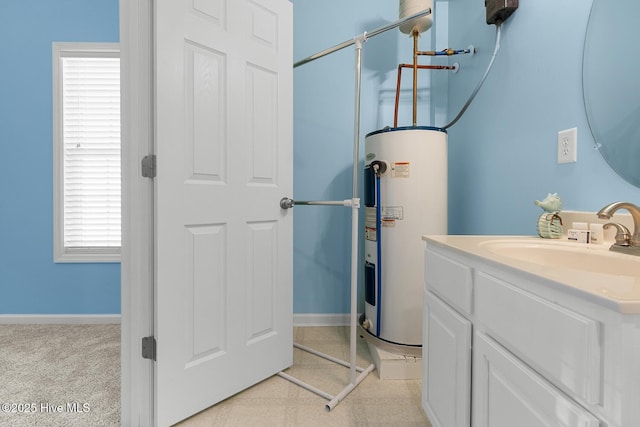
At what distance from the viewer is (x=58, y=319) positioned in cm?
219

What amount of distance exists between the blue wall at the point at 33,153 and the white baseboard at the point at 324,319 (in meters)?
1.51

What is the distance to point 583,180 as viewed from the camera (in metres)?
1.07

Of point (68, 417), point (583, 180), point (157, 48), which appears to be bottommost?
point (68, 417)

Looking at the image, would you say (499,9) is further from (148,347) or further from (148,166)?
(148,347)

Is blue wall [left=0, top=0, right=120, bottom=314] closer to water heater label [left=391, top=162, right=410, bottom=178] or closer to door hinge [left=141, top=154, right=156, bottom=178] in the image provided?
door hinge [left=141, top=154, right=156, bottom=178]

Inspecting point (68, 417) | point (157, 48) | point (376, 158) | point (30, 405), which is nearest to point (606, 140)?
point (376, 158)

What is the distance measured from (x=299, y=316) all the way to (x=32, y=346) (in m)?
1.66

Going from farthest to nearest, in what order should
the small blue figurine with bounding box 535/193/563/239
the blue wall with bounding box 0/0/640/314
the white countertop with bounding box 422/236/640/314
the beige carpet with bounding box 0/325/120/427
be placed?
the blue wall with bounding box 0/0/640/314 → the beige carpet with bounding box 0/325/120/427 → the small blue figurine with bounding box 535/193/563/239 → the white countertop with bounding box 422/236/640/314

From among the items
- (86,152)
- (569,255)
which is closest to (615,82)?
(569,255)

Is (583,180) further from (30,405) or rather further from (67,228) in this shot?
(67,228)

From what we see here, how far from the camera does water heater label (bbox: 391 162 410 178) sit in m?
1.56

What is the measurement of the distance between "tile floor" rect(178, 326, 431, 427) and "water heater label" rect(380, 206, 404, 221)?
2.73 ft

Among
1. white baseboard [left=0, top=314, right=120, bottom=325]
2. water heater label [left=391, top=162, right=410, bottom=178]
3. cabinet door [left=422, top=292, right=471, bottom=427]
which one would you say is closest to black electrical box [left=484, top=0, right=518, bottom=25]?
water heater label [left=391, top=162, right=410, bottom=178]

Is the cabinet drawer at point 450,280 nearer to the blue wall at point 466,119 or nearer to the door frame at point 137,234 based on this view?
the blue wall at point 466,119
